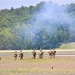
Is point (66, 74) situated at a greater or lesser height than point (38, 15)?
lesser

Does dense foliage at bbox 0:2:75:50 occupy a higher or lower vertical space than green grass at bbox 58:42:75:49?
higher

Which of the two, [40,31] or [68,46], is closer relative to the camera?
[40,31]

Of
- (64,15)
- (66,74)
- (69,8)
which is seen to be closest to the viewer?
(66,74)

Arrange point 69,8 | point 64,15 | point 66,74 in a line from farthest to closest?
point 69,8, point 64,15, point 66,74

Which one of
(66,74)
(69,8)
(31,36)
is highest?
(69,8)

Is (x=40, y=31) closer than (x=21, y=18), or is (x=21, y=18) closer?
(x=40, y=31)

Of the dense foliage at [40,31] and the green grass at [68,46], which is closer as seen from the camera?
the dense foliage at [40,31]

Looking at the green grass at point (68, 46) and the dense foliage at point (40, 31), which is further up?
the dense foliage at point (40, 31)

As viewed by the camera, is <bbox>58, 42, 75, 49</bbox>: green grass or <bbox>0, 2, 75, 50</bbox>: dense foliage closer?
<bbox>0, 2, 75, 50</bbox>: dense foliage

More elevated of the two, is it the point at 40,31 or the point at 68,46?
the point at 40,31

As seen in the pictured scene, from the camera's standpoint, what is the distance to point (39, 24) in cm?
10506

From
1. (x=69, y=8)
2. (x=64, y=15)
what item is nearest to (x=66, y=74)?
(x=64, y=15)

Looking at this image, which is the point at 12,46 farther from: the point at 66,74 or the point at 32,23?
the point at 66,74

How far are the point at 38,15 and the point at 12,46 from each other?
11.6 metres
